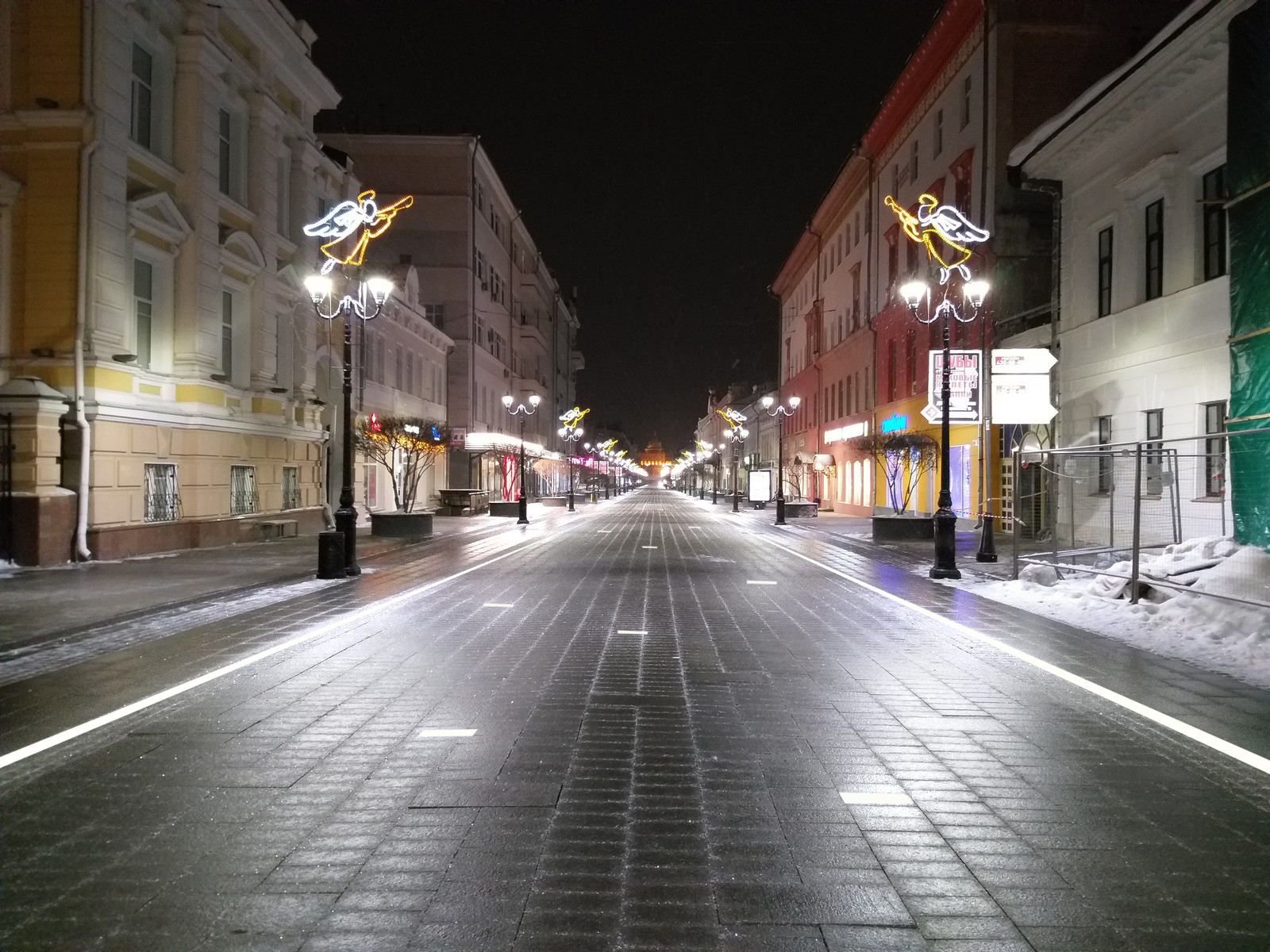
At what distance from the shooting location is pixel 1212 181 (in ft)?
54.6

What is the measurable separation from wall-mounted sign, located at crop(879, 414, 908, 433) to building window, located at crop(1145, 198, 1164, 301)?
52.7 feet

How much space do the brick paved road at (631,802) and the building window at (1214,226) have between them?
36.9ft

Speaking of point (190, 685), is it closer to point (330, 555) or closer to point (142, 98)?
point (330, 555)

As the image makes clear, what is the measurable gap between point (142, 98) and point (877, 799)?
20702 mm

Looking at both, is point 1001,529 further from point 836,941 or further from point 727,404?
point 727,404

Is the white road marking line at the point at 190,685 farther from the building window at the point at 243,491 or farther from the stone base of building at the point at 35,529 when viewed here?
the building window at the point at 243,491

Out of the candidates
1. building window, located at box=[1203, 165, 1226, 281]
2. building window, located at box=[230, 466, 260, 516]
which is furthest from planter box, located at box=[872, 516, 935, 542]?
building window, located at box=[230, 466, 260, 516]

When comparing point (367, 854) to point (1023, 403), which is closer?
point (367, 854)

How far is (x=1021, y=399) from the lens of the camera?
1630 cm

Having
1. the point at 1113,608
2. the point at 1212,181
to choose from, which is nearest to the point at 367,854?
the point at 1113,608

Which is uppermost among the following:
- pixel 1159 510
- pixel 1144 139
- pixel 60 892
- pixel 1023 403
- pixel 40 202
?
pixel 1144 139

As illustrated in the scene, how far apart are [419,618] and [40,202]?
12.3m

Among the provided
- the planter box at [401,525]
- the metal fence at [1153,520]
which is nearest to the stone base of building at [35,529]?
the planter box at [401,525]

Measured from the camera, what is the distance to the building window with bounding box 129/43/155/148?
18.2 m
